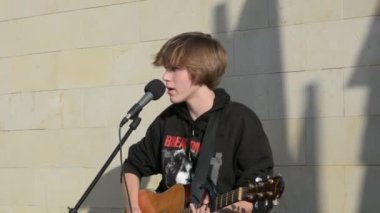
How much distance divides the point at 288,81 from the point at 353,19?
565 millimetres

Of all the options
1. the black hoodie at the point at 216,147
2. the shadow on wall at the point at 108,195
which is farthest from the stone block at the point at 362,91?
the shadow on wall at the point at 108,195

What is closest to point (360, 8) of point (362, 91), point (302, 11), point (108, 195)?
point (302, 11)

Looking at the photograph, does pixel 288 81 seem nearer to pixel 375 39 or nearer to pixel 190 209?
pixel 375 39

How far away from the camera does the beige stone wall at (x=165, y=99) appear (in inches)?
167

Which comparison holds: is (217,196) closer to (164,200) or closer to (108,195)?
(164,200)

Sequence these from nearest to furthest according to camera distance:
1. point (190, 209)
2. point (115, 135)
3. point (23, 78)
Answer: point (190, 209) → point (115, 135) → point (23, 78)

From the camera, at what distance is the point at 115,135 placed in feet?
17.3

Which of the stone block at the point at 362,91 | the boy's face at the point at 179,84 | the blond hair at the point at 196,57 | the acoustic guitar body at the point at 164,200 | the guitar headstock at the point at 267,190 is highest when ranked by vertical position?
the blond hair at the point at 196,57

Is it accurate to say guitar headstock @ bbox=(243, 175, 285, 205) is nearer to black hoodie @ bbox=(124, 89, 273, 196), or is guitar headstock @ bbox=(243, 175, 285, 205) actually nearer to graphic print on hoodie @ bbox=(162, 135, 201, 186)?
black hoodie @ bbox=(124, 89, 273, 196)

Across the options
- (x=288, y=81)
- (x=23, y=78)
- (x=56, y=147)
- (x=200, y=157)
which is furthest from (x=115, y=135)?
(x=200, y=157)

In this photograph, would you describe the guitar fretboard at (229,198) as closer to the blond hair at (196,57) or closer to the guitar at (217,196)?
the guitar at (217,196)

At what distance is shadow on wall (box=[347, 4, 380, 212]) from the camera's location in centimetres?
418

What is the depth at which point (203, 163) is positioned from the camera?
3.36m

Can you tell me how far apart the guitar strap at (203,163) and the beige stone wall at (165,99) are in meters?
1.15
